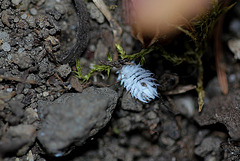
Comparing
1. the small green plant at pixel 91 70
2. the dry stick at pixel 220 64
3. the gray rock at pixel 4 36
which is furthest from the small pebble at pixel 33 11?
the dry stick at pixel 220 64

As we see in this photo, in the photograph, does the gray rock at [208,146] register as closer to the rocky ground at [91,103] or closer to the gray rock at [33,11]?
the rocky ground at [91,103]

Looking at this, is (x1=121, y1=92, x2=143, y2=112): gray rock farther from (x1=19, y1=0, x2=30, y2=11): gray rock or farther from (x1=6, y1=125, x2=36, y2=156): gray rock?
(x1=19, y1=0, x2=30, y2=11): gray rock

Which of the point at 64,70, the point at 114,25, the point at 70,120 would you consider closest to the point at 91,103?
the point at 70,120

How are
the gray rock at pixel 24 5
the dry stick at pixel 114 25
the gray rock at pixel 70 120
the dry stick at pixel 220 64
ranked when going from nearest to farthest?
the gray rock at pixel 70 120 → the gray rock at pixel 24 5 → the dry stick at pixel 114 25 → the dry stick at pixel 220 64

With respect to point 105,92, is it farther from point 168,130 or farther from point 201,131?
point 201,131

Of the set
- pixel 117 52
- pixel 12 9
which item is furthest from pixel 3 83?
pixel 117 52

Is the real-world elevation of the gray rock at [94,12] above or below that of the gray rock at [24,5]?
above

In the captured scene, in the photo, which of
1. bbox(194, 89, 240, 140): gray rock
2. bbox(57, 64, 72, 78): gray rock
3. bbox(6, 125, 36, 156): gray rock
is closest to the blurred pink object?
bbox(57, 64, 72, 78): gray rock

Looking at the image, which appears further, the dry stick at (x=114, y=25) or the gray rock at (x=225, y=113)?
the dry stick at (x=114, y=25)
